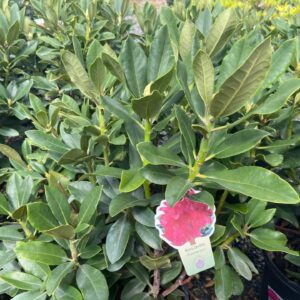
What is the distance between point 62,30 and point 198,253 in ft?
5.11

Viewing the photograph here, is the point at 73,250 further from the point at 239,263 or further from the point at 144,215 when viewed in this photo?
the point at 239,263

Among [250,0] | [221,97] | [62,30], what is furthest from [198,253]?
[250,0]

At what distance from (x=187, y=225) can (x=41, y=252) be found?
0.40m

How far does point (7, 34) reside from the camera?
187cm

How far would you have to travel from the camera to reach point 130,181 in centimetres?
100

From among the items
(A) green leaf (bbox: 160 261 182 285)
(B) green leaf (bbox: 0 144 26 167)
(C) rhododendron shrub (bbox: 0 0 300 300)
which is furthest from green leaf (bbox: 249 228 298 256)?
(B) green leaf (bbox: 0 144 26 167)

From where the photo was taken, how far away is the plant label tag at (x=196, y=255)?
3.55ft

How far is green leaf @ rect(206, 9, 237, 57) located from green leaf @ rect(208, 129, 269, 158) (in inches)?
13.5

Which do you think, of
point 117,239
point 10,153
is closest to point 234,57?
point 117,239

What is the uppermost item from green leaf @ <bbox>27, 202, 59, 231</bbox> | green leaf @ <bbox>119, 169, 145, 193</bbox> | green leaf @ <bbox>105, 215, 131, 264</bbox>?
green leaf @ <bbox>119, 169, 145, 193</bbox>

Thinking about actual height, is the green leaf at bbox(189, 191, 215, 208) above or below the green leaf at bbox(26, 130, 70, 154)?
above

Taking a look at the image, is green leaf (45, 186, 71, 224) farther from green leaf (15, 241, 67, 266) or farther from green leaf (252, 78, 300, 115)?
green leaf (252, 78, 300, 115)

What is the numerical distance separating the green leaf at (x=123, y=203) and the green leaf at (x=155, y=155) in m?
0.16

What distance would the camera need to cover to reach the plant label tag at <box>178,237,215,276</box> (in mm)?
1082
